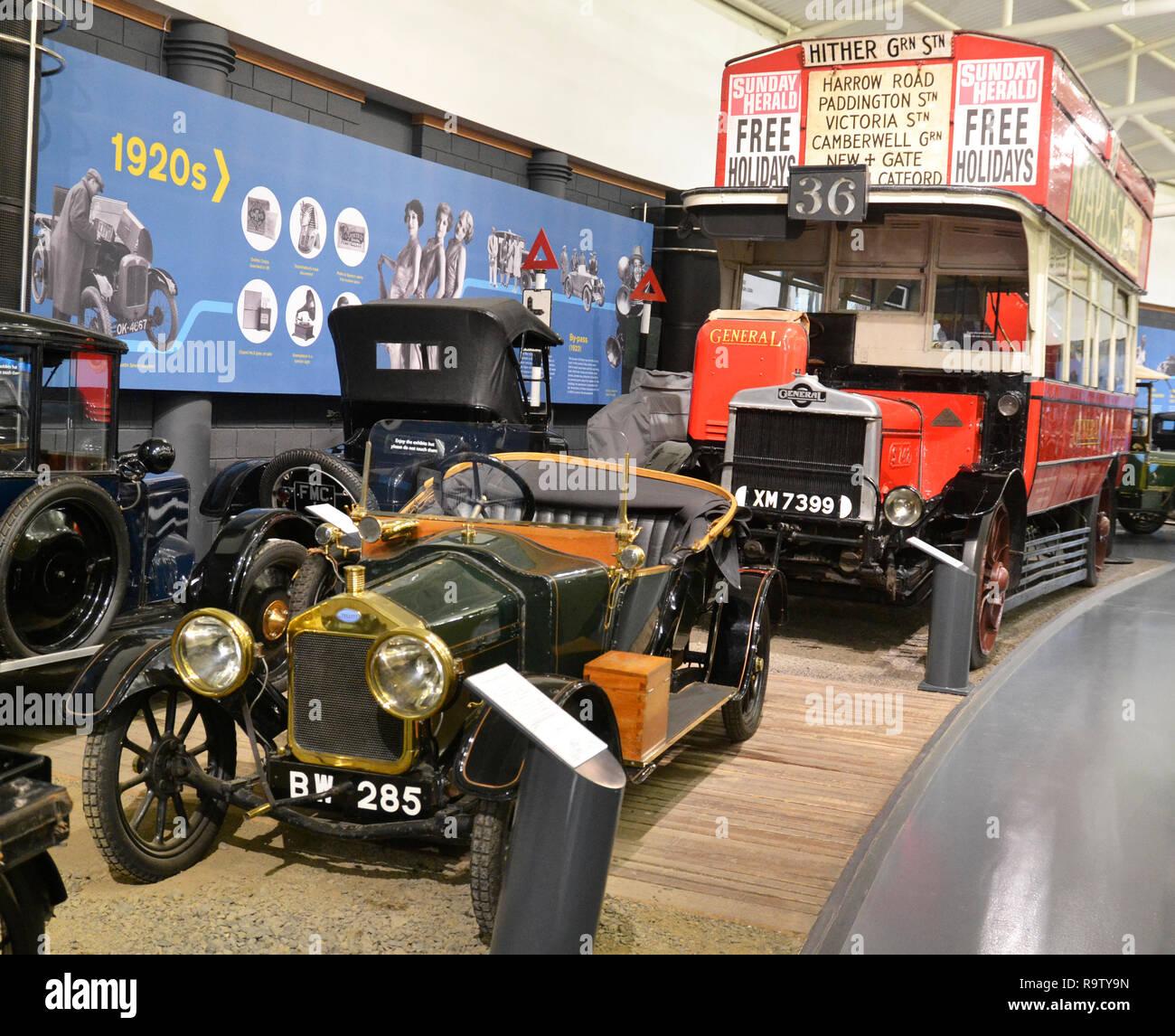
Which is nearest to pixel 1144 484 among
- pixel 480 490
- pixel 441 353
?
pixel 441 353

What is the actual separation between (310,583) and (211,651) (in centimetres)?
103

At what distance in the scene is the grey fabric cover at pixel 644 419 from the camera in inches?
391

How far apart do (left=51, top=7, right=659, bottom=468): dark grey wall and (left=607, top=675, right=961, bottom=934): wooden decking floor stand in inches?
166

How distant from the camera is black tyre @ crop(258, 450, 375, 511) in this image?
6070mm

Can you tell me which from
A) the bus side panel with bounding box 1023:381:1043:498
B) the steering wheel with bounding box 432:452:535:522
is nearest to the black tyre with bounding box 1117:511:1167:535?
the bus side panel with bounding box 1023:381:1043:498

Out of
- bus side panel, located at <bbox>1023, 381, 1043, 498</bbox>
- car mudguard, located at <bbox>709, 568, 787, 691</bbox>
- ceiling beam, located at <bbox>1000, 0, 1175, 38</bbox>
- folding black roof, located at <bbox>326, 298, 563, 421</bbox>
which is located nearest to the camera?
car mudguard, located at <bbox>709, 568, 787, 691</bbox>

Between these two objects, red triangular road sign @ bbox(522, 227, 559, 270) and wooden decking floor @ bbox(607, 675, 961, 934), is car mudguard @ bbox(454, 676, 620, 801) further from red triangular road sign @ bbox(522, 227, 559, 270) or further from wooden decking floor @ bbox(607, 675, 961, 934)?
red triangular road sign @ bbox(522, 227, 559, 270)

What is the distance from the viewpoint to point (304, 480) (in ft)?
20.4

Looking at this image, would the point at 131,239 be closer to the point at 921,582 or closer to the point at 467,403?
the point at 467,403

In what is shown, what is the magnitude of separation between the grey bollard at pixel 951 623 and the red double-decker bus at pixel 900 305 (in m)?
0.58

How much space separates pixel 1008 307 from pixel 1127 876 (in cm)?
510

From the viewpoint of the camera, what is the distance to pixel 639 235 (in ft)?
37.4
